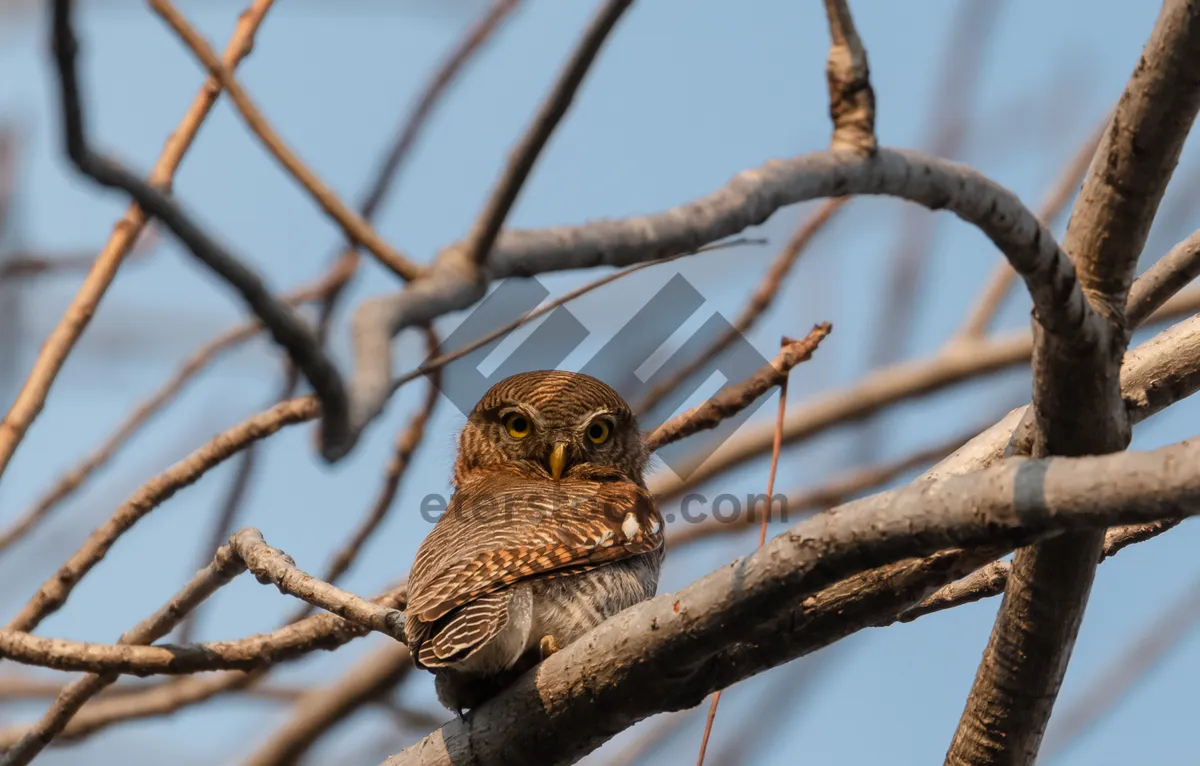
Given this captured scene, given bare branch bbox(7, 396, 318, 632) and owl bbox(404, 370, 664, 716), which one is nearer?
owl bbox(404, 370, 664, 716)

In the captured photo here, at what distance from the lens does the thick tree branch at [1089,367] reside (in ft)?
9.79

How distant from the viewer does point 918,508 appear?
2.59 m

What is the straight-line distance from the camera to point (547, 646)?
4195mm

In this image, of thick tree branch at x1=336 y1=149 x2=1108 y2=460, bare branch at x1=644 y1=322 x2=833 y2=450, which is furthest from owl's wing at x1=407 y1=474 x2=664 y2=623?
thick tree branch at x1=336 y1=149 x2=1108 y2=460

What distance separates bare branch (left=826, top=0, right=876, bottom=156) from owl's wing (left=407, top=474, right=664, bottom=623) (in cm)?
211

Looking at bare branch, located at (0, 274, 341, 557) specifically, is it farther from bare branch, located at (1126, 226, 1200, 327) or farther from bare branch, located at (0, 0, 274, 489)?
bare branch, located at (1126, 226, 1200, 327)

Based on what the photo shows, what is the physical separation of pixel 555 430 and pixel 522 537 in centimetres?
160

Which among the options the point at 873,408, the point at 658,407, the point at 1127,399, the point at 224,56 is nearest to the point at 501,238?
the point at 1127,399

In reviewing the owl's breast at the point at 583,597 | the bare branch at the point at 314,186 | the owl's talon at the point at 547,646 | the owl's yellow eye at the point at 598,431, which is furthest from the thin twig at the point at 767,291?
the bare branch at the point at 314,186

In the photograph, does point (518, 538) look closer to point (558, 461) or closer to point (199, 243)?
point (558, 461)

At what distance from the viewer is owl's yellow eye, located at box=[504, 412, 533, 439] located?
631cm

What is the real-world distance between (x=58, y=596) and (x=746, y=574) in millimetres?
2933

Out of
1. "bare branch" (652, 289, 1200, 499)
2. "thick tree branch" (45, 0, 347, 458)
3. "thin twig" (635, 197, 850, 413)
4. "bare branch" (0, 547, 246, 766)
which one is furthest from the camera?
"bare branch" (652, 289, 1200, 499)

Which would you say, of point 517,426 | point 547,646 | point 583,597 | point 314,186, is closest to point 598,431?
point 517,426
